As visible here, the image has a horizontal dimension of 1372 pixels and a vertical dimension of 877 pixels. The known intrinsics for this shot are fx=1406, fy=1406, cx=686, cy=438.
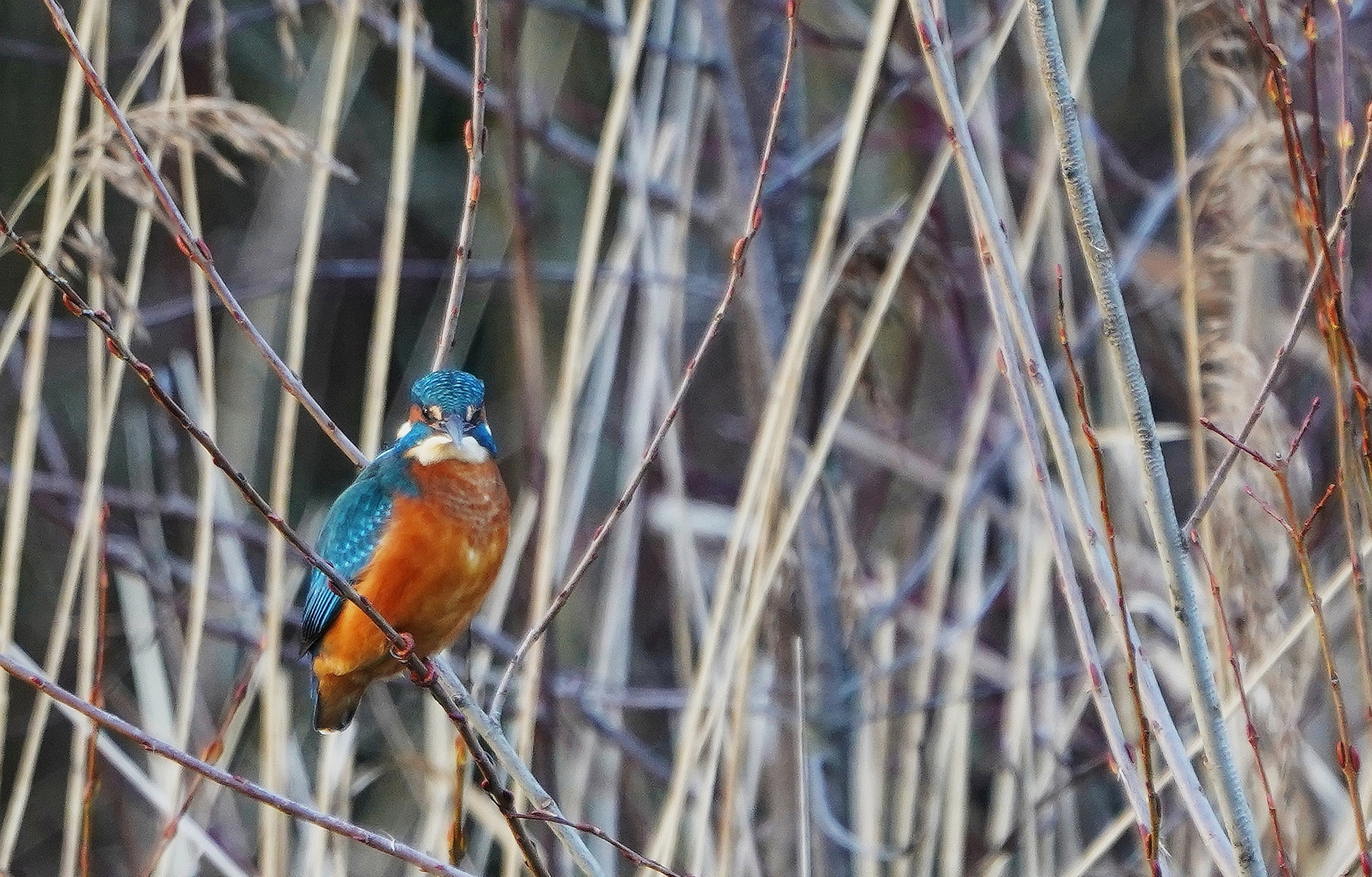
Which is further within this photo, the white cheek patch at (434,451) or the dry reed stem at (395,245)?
the white cheek patch at (434,451)

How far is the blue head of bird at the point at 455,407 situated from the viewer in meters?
2.54

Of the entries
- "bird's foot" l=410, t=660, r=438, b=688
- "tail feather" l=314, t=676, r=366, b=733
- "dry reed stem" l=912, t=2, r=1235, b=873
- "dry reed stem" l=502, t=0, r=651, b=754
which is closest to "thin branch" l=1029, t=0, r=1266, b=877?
"dry reed stem" l=912, t=2, r=1235, b=873

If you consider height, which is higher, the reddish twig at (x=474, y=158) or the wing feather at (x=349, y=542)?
the reddish twig at (x=474, y=158)

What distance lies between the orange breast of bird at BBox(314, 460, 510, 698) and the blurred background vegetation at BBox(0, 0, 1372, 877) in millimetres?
106

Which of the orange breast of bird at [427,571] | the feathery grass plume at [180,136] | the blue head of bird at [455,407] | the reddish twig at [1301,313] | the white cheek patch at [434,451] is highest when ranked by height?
the feathery grass plume at [180,136]

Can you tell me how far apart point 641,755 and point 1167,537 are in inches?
76.2

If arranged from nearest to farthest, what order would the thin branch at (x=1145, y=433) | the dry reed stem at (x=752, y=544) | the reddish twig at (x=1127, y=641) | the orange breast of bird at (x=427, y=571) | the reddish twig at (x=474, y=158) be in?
the reddish twig at (x=1127, y=641), the thin branch at (x=1145, y=433), the reddish twig at (x=474, y=158), the dry reed stem at (x=752, y=544), the orange breast of bird at (x=427, y=571)

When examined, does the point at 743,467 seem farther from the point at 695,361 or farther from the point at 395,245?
the point at 695,361

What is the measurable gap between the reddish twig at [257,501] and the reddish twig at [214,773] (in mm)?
84

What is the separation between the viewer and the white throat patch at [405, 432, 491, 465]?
258 cm

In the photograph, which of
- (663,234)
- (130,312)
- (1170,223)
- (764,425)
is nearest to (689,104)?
(663,234)

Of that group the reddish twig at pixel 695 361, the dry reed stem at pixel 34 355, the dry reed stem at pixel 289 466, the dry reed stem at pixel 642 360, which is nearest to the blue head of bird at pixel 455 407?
the dry reed stem at pixel 289 466

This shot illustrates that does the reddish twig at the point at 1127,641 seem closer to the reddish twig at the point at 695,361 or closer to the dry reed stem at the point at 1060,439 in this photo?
the dry reed stem at the point at 1060,439

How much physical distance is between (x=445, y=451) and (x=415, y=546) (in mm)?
230
